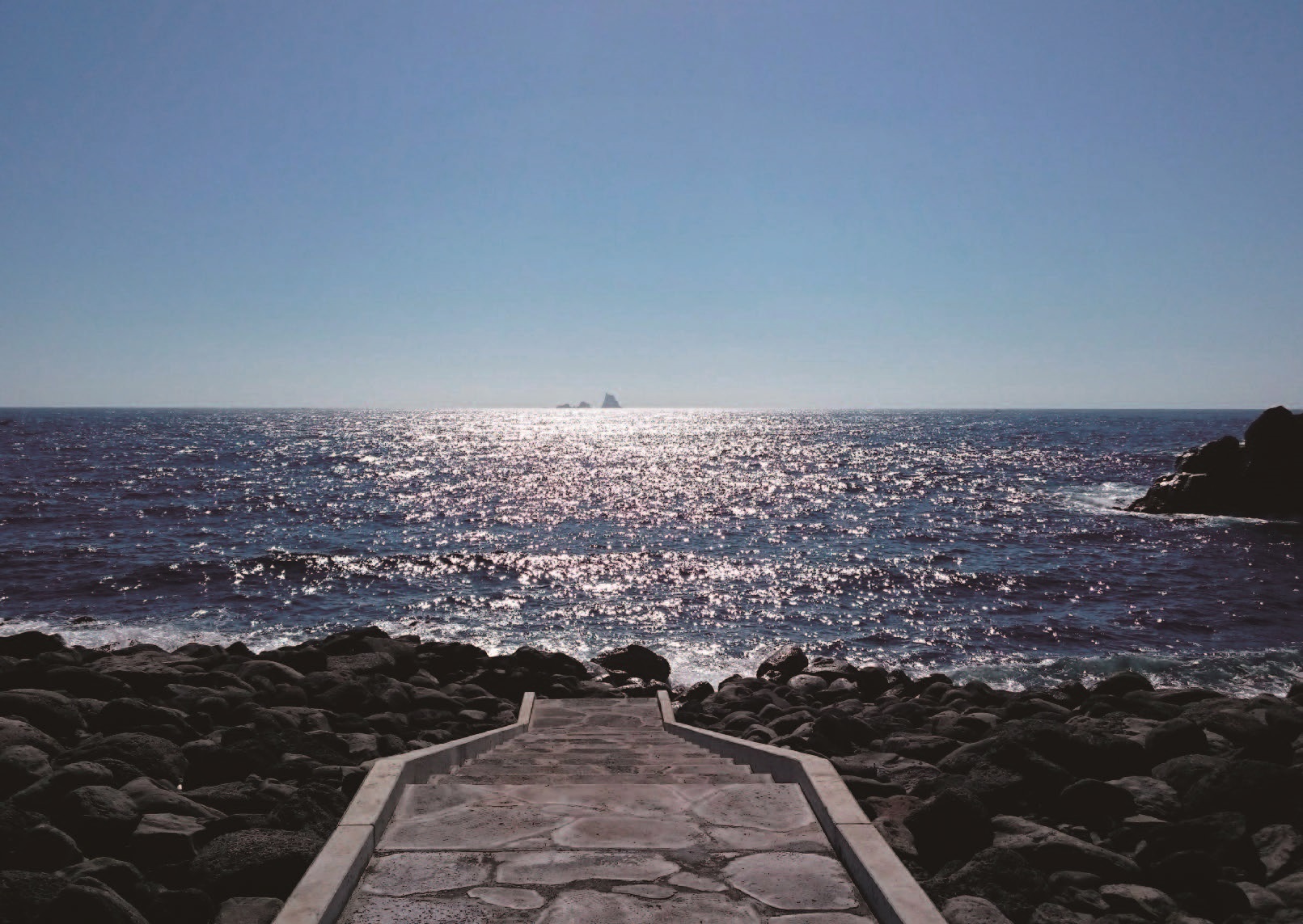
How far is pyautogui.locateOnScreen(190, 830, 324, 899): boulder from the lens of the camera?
194 inches

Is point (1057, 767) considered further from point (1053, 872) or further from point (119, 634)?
point (119, 634)

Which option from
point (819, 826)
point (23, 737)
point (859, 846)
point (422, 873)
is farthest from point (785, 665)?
point (422, 873)

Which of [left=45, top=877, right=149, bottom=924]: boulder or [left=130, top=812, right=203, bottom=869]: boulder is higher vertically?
[left=45, top=877, right=149, bottom=924]: boulder

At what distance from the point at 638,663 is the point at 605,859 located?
13.1 m

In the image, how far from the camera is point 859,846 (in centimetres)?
414

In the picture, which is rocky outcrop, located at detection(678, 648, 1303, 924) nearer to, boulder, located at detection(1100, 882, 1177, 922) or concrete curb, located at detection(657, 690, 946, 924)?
boulder, located at detection(1100, 882, 1177, 922)

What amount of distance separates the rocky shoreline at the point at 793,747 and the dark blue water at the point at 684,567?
7.90 m

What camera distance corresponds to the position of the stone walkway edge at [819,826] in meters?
3.63

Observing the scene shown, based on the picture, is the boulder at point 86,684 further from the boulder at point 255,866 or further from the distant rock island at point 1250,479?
the distant rock island at point 1250,479

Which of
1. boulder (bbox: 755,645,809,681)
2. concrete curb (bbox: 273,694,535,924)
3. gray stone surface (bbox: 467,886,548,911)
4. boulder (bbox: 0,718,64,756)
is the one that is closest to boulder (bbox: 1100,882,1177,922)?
gray stone surface (bbox: 467,886,548,911)

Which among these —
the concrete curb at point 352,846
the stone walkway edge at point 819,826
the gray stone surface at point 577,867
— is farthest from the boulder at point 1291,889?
the concrete curb at point 352,846

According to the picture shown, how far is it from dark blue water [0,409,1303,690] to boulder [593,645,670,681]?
0.90 m

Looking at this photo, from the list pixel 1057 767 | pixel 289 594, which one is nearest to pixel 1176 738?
pixel 1057 767

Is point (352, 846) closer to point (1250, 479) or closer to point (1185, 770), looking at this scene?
point (1185, 770)
